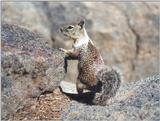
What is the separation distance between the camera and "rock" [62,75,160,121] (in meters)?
10.4

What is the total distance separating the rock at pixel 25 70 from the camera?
10.3 metres

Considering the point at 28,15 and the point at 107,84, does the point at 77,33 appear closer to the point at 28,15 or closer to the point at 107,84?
the point at 107,84

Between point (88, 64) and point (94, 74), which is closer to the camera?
point (94, 74)

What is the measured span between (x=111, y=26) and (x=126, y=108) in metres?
13.6

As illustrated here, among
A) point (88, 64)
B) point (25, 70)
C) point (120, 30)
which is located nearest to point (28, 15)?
point (120, 30)

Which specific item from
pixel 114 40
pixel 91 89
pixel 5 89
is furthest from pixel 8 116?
pixel 114 40

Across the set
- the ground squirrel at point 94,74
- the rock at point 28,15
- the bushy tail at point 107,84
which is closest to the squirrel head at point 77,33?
the ground squirrel at point 94,74

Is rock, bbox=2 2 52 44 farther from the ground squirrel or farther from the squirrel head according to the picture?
the ground squirrel

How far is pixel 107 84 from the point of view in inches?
432

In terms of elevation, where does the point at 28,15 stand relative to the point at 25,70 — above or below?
below

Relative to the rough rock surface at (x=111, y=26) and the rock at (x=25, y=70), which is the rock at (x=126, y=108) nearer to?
the rock at (x=25, y=70)

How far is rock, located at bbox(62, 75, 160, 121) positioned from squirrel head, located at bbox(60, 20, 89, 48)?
127 centimetres

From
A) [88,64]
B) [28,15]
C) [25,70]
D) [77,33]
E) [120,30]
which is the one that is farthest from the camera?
[120,30]

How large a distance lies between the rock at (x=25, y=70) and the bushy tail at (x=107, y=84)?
0.79 m
